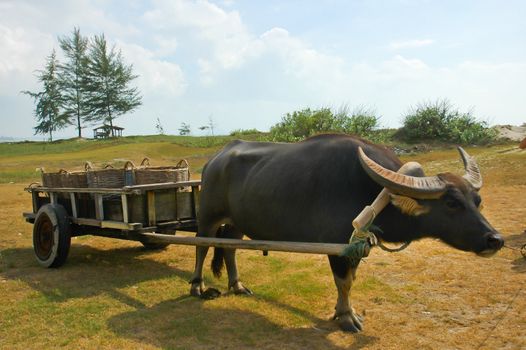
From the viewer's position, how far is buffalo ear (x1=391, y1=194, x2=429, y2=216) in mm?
3891

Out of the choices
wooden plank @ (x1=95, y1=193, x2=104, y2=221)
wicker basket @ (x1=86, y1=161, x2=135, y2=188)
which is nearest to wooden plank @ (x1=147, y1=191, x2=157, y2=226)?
wicker basket @ (x1=86, y1=161, x2=135, y2=188)

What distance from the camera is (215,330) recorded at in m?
4.41

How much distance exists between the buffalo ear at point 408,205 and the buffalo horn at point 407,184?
0.07 meters

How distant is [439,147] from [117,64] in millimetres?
34963

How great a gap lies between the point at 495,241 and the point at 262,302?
2528 mm

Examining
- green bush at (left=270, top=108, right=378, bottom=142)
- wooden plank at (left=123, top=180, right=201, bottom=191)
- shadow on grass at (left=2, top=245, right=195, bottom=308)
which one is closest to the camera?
shadow on grass at (left=2, top=245, right=195, bottom=308)

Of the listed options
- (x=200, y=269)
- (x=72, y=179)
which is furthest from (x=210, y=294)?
(x=72, y=179)

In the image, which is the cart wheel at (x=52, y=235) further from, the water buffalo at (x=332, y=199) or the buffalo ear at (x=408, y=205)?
the buffalo ear at (x=408, y=205)

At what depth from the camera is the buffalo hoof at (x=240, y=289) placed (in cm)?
548

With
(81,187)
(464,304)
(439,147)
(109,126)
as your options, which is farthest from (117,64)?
(464,304)

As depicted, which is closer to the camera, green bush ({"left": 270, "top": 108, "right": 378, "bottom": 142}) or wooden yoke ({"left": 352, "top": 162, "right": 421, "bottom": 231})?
wooden yoke ({"left": 352, "top": 162, "right": 421, "bottom": 231})

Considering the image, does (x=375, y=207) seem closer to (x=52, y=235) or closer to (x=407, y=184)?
(x=407, y=184)

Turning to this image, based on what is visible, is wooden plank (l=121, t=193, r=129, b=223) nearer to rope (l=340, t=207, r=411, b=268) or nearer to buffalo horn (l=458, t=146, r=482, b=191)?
rope (l=340, t=207, r=411, b=268)

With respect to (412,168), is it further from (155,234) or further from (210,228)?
(155,234)
